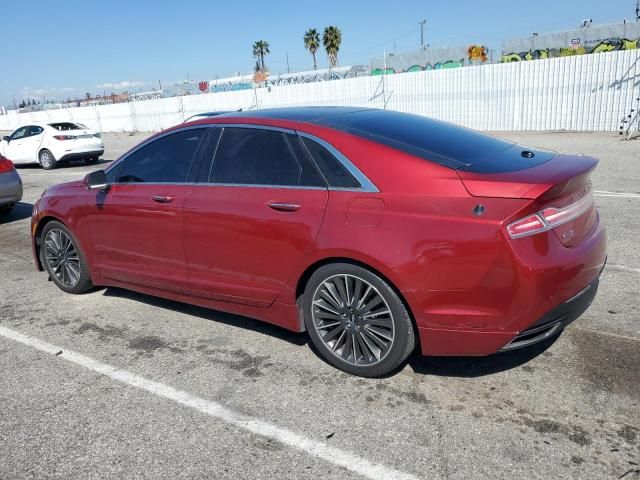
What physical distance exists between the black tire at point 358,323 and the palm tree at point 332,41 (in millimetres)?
67458

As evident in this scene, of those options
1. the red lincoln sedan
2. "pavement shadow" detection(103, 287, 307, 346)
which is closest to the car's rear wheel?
"pavement shadow" detection(103, 287, 307, 346)

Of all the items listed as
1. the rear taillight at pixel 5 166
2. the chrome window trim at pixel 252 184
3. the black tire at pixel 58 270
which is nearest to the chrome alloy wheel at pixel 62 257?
the black tire at pixel 58 270

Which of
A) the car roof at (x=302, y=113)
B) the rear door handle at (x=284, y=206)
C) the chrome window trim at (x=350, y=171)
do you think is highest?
the car roof at (x=302, y=113)

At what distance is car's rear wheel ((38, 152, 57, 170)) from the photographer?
16984 mm

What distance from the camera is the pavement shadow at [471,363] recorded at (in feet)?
11.5

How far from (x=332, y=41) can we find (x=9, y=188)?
64.7 m

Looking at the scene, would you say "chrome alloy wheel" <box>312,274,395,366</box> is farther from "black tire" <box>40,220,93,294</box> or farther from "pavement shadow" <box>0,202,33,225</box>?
"pavement shadow" <box>0,202,33,225</box>

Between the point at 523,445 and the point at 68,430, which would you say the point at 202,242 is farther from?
the point at 523,445

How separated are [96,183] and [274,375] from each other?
2.36 metres

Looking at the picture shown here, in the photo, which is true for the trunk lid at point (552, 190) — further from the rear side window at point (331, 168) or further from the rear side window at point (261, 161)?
the rear side window at point (261, 161)

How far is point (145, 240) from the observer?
4.41 meters

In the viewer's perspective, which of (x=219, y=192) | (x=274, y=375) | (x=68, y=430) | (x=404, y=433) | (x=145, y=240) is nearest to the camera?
(x=404, y=433)

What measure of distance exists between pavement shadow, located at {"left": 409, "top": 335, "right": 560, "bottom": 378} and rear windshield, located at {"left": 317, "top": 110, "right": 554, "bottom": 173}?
4.17 feet

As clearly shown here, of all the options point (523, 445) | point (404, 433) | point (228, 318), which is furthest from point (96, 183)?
point (523, 445)
